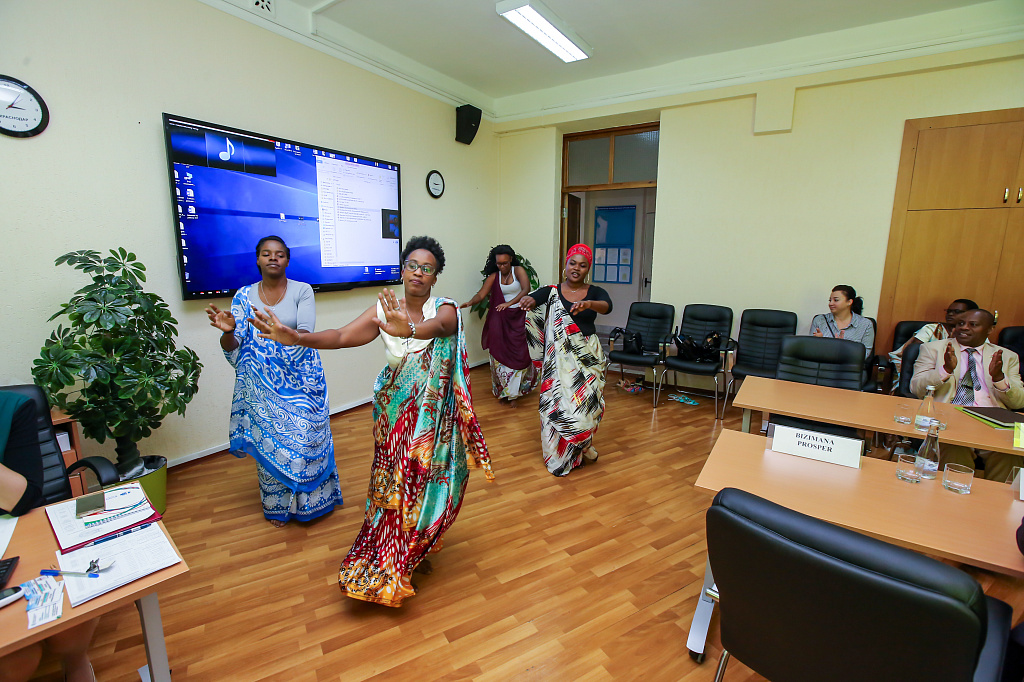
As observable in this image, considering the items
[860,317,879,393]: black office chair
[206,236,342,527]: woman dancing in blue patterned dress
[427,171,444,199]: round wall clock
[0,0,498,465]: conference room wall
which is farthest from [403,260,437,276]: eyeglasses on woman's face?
[860,317,879,393]: black office chair

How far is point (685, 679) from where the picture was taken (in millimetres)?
1678

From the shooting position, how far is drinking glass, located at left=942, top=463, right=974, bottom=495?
156 cm

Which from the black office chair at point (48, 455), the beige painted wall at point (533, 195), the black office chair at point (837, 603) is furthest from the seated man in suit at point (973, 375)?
the black office chair at point (48, 455)

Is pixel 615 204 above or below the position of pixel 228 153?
above

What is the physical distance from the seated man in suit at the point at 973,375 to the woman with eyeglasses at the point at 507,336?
3.08 meters

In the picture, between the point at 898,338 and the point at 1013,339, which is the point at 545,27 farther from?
the point at 1013,339

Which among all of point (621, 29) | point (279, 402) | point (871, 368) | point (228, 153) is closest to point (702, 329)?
point (871, 368)

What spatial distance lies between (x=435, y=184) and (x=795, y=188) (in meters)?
3.61

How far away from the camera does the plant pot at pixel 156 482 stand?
2.53 m

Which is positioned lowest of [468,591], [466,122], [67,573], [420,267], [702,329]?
[468,591]

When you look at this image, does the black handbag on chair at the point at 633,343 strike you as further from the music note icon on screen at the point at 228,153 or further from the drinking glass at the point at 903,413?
the music note icon on screen at the point at 228,153

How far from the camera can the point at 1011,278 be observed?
3771 millimetres

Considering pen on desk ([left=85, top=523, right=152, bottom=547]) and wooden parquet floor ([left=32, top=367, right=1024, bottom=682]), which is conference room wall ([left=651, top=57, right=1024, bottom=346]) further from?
pen on desk ([left=85, top=523, right=152, bottom=547])

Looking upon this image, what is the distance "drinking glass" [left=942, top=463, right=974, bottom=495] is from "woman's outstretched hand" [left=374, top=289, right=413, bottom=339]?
1985 mm
